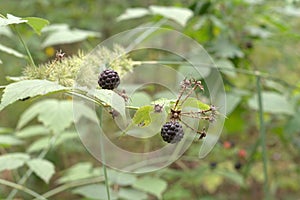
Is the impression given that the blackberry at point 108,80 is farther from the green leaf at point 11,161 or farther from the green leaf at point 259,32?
the green leaf at point 259,32

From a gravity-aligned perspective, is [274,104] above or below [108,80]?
below

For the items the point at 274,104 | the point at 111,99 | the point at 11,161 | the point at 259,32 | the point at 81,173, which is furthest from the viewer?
the point at 259,32

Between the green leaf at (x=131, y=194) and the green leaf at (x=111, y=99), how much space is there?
31.8 inches

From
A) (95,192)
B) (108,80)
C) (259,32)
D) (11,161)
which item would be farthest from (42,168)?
(259,32)

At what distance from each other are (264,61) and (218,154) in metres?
1.46

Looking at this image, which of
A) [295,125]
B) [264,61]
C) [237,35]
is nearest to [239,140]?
[264,61]

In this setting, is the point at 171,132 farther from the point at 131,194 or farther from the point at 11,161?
the point at 131,194

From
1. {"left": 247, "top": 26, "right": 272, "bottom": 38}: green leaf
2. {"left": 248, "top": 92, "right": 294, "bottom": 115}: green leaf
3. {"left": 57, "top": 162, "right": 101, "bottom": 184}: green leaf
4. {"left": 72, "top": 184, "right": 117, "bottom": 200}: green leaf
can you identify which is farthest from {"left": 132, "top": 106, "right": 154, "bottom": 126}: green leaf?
{"left": 247, "top": 26, "right": 272, "bottom": 38}: green leaf

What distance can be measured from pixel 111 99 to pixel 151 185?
89 centimetres

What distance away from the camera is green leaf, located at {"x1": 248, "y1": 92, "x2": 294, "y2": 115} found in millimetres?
1845

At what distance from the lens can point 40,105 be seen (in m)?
1.57

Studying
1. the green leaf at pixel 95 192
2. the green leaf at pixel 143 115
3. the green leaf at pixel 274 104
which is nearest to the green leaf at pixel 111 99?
the green leaf at pixel 143 115

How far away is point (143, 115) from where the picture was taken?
0.69 m

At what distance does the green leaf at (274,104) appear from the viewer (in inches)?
72.6
